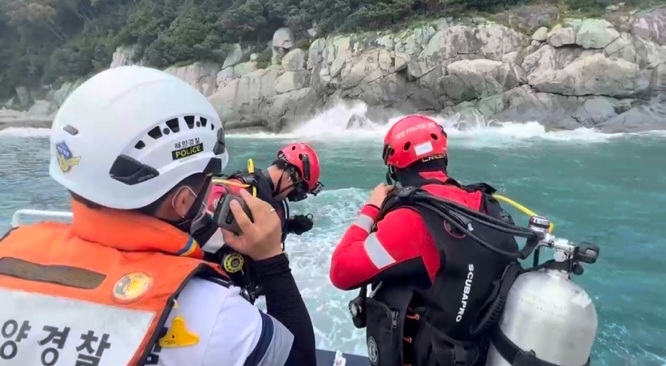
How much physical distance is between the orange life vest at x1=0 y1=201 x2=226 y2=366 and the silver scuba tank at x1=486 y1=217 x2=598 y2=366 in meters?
1.28

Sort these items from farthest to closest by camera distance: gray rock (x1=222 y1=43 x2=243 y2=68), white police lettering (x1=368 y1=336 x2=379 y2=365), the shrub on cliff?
gray rock (x1=222 y1=43 x2=243 y2=68), the shrub on cliff, white police lettering (x1=368 y1=336 x2=379 y2=365)

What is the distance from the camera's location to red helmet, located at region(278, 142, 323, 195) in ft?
13.5

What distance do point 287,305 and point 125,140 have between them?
0.61 m

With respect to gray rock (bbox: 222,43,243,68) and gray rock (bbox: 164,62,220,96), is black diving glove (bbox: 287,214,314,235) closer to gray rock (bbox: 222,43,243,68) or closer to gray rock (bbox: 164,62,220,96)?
gray rock (bbox: 164,62,220,96)

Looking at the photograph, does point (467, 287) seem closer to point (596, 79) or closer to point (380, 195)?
point (380, 195)

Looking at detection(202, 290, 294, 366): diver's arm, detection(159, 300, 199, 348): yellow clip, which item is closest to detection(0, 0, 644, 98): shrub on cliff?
detection(202, 290, 294, 366): diver's arm

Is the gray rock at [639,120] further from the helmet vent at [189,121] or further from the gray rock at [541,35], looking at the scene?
the helmet vent at [189,121]

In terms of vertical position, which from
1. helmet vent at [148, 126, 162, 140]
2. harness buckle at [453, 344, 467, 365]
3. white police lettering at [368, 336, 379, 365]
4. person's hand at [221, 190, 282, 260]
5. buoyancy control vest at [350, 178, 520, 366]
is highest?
helmet vent at [148, 126, 162, 140]

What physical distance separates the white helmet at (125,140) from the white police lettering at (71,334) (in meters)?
0.25

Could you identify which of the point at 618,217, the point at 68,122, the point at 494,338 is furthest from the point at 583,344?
the point at 618,217

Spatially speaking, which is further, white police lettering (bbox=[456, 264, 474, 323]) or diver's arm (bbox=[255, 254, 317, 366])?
white police lettering (bbox=[456, 264, 474, 323])

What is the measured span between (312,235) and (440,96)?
17.2 m

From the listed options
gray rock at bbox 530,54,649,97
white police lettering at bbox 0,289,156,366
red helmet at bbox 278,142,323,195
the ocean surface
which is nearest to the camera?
white police lettering at bbox 0,289,156,366

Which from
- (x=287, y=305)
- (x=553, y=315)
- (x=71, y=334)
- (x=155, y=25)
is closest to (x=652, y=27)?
(x=553, y=315)
